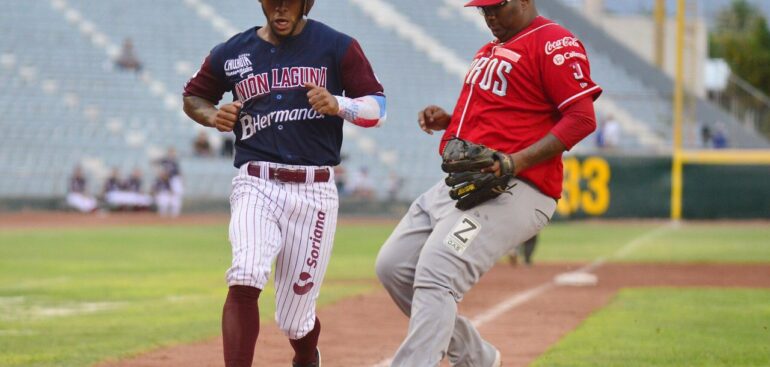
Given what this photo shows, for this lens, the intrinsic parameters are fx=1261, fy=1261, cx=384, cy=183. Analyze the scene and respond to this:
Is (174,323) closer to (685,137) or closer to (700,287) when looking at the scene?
(700,287)

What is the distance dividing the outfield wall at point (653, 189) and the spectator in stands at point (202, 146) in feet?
31.2

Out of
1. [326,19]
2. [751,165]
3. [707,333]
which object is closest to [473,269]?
[707,333]

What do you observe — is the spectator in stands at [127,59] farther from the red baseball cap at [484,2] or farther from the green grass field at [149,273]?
the red baseball cap at [484,2]

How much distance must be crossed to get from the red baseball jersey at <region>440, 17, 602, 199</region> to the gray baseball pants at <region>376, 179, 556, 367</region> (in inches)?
7.2

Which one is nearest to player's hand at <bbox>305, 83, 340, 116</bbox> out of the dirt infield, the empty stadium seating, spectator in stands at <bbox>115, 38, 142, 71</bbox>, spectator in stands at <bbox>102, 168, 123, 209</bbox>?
the dirt infield

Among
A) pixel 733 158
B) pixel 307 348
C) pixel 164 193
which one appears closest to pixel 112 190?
pixel 164 193

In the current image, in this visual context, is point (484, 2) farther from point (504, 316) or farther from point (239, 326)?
point (504, 316)

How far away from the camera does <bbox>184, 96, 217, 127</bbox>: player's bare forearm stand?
19.6 ft

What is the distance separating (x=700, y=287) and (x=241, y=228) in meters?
8.19

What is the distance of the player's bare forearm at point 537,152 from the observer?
529 centimetres

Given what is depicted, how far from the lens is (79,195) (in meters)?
30.5

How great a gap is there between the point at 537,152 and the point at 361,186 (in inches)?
1009

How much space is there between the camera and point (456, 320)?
5.68 meters

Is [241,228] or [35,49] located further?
[35,49]
